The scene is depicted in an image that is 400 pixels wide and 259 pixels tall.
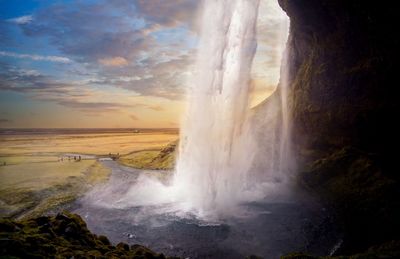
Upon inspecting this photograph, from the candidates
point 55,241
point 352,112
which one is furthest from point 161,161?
point 55,241

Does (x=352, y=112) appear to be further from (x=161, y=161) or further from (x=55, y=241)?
(x=161, y=161)

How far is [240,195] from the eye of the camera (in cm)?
3425

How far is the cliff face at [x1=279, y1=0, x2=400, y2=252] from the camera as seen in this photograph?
86.8ft

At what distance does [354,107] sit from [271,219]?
16.5 metres

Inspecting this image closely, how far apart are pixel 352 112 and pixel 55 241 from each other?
30.9 meters

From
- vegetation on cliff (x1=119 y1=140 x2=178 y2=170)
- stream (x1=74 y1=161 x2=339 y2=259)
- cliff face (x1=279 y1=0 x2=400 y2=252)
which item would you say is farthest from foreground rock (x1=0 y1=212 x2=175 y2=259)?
vegetation on cliff (x1=119 y1=140 x2=178 y2=170)

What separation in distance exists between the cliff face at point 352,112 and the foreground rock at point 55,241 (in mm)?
15612

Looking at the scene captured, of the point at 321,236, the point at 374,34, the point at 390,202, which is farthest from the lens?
the point at 374,34

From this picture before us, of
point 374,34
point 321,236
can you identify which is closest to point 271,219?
point 321,236

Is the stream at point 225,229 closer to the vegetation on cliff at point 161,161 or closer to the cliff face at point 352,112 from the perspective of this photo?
the cliff face at point 352,112

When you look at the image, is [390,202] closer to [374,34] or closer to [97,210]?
[374,34]

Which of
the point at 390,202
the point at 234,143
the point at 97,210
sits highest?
the point at 234,143

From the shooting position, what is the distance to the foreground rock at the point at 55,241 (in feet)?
46.3

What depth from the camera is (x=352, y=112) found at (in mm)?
34219
